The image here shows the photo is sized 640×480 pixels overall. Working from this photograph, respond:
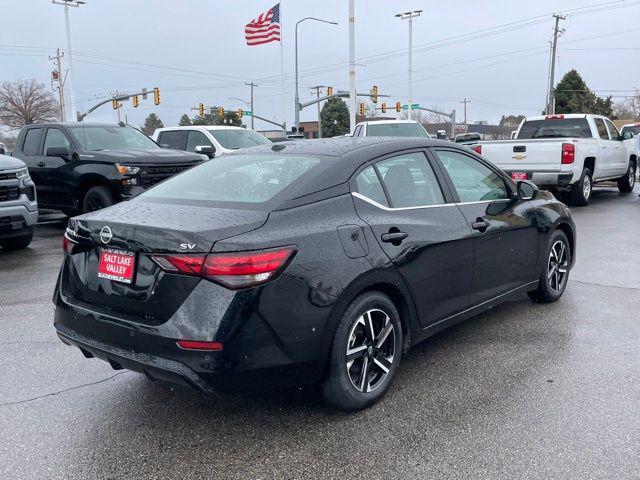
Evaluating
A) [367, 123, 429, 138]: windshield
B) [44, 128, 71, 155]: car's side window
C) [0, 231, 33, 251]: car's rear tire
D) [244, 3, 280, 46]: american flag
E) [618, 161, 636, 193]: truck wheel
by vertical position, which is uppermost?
[244, 3, 280, 46]: american flag

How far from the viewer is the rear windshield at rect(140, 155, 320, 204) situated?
11.8 ft

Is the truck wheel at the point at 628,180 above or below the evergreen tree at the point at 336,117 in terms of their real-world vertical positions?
below

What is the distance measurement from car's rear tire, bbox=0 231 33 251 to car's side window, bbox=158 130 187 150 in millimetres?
5875

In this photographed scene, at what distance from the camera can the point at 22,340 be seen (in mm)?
4883

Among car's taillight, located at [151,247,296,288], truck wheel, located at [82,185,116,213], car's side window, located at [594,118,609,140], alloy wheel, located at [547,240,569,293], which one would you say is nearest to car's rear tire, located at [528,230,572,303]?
alloy wheel, located at [547,240,569,293]

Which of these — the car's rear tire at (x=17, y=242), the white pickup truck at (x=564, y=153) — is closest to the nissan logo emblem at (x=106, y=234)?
the car's rear tire at (x=17, y=242)

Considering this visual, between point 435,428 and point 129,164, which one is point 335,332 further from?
point 129,164

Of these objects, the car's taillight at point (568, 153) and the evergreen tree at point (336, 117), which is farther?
the evergreen tree at point (336, 117)

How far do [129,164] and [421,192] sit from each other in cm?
676

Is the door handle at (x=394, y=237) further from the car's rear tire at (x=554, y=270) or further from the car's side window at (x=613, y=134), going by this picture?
the car's side window at (x=613, y=134)

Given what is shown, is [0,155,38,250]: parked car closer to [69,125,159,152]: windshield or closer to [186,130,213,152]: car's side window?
[69,125,159,152]: windshield

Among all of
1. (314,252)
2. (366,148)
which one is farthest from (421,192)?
(314,252)

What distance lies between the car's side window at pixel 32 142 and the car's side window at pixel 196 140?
375cm

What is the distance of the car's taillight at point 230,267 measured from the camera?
2936mm
